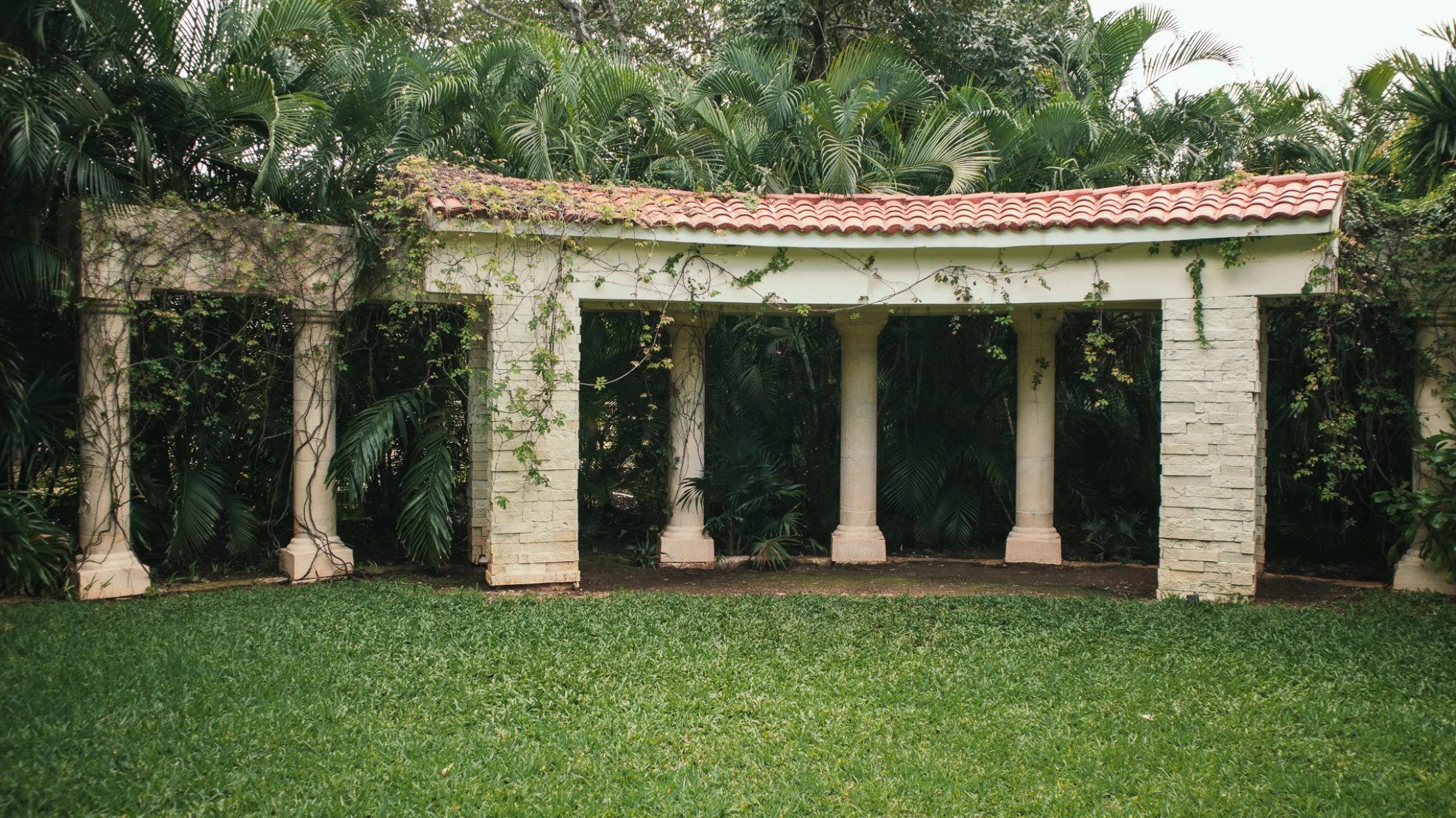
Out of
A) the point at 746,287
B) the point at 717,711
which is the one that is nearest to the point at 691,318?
the point at 746,287

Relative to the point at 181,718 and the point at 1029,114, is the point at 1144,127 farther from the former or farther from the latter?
the point at 181,718

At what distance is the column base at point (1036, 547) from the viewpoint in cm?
1049

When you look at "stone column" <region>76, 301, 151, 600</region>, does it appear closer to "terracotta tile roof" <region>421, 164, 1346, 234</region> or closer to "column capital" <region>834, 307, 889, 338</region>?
"terracotta tile roof" <region>421, 164, 1346, 234</region>

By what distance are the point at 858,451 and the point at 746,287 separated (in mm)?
2598

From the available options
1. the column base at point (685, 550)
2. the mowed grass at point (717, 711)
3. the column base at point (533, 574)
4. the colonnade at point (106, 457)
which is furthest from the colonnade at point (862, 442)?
the colonnade at point (106, 457)

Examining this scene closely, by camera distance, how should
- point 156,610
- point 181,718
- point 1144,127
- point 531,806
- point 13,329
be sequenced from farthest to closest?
point 1144,127, point 13,329, point 156,610, point 181,718, point 531,806

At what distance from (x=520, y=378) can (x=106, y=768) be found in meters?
4.67

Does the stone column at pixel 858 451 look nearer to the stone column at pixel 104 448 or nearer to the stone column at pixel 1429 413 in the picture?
the stone column at pixel 1429 413

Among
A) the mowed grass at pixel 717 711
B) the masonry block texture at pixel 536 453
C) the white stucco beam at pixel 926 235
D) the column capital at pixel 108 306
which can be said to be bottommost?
the mowed grass at pixel 717 711

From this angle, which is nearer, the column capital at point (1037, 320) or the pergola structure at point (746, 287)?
the pergola structure at point (746, 287)

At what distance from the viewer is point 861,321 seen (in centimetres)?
1012

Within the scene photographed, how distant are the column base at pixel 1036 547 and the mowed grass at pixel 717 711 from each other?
2.68 metres

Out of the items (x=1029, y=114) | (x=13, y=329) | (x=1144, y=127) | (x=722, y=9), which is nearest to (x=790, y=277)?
(x=1029, y=114)

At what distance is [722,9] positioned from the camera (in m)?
16.6
